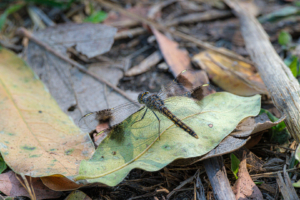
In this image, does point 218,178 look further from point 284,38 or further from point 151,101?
point 284,38

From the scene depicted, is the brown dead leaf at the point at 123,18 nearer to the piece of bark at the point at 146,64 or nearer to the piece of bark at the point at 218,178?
the piece of bark at the point at 146,64

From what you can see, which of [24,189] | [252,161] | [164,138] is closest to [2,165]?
[24,189]

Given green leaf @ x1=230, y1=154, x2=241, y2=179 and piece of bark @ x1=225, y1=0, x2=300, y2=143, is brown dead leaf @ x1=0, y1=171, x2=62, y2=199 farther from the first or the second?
piece of bark @ x1=225, y1=0, x2=300, y2=143

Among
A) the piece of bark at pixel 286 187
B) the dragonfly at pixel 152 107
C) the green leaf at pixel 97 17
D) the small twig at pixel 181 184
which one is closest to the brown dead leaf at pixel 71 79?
the dragonfly at pixel 152 107

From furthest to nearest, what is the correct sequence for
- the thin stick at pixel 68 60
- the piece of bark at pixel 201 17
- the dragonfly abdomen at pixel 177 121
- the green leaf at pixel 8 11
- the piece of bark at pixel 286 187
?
the piece of bark at pixel 201 17, the green leaf at pixel 8 11, the thin stick at pixel 68 60, the dragonfly abdomen at pixel 177 121, the piece of bark at pixel 286 187

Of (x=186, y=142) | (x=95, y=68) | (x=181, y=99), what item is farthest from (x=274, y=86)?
(x=95, y=68)

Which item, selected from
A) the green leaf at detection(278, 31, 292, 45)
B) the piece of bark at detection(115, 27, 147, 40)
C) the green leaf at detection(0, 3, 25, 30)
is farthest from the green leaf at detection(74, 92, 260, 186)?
the green leaf at detection(0, 3, 25, 30)
